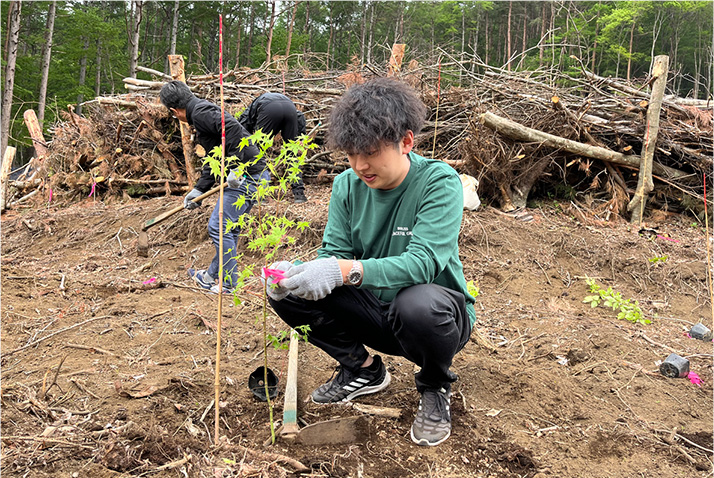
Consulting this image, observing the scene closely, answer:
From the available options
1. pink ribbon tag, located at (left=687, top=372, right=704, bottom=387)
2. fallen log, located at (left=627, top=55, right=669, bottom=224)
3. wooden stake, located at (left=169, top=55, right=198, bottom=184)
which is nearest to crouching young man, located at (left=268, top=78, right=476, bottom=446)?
pink ribbon tag, located at (left=687, top=372, right=704, bottom=387)

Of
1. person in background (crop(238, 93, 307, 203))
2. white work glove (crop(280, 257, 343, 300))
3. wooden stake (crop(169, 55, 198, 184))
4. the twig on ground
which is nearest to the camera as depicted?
white work glove (crop(280, 257, 343, 300))

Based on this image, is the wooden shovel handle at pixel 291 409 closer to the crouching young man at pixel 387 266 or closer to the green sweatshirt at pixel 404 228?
the crouching young man at pixel 387 266

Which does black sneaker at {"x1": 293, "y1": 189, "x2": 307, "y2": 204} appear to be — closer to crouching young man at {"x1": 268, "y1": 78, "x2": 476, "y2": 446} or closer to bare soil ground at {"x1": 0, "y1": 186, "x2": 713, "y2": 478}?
bare soil ground at {"x1": 0, "y1": 186, "x2": 713, "y2": 478}

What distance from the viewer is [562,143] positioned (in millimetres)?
5656

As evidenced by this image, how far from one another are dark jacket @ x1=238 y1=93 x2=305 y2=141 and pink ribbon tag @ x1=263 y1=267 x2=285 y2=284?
2.74m

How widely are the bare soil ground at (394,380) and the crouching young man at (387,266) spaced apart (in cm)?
26

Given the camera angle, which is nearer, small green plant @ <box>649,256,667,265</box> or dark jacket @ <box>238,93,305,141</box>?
dark jacket @ <box>238,93,305,141</box>

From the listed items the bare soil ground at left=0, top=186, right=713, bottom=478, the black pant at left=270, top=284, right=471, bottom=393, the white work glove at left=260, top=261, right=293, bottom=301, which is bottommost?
the bare soil ground at left=0, top=186, right=713, bottom=478

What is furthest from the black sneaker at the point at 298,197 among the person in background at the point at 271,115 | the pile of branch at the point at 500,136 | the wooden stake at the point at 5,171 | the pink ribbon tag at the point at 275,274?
the wooden stake at the point at 5,171

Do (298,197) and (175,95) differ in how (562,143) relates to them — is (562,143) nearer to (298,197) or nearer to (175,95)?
(298,197)

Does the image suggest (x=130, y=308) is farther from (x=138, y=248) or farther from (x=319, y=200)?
(x=319, y=200)

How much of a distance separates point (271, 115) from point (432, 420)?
125 inches

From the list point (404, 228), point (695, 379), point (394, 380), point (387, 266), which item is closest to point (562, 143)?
point (695, 379)

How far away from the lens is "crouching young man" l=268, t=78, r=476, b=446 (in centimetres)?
170
